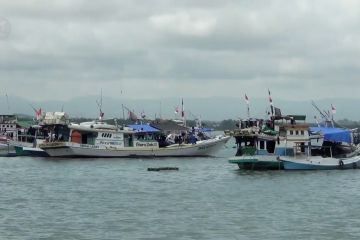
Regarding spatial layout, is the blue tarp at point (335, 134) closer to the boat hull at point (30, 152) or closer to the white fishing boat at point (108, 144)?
the white fishing boat at point (108, 144)

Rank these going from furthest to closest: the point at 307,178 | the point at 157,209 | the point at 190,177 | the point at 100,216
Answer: the point at 190,177 → the point at 307,178 → the point at 157,209 → the point at 100,216

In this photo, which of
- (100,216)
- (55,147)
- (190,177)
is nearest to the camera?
(100,216)

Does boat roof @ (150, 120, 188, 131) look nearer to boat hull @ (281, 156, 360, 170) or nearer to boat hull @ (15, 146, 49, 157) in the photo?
boat hull @ (15, 146, 49, 157)

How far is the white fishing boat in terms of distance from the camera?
75688mm

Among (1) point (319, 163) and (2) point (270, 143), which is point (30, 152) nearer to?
(2) point (270, 143)

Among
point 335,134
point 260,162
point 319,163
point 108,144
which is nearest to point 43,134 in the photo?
point 108,144

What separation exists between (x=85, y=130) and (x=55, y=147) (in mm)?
3312

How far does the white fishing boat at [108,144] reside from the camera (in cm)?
7569

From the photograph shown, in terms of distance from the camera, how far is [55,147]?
75562 mm

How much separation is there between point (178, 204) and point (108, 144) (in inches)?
1454

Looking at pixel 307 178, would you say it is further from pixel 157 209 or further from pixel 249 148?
pixel 157 209

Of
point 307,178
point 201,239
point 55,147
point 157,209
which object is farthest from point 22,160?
point 201,239

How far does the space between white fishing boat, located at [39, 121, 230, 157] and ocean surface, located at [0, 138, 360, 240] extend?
1149 cm

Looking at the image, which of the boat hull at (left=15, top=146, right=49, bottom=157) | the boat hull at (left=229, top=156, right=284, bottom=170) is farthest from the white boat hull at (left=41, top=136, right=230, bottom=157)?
the boat hull at (left=229, top=156, right=284, bottom=170)
